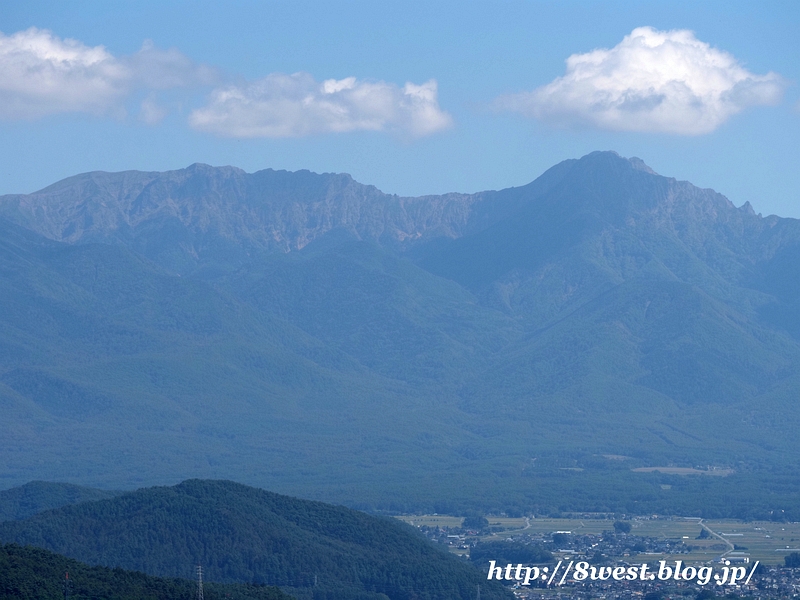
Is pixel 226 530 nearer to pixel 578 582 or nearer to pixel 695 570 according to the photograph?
pixel 578 582

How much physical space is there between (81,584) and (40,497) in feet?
156

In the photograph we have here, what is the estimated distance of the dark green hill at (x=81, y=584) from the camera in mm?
67375

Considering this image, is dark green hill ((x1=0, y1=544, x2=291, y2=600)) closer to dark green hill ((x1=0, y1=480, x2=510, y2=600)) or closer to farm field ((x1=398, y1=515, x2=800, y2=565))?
dark green hill ((x1=0, y1=480, x2=510, y2=600))

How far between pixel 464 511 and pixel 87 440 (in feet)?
216

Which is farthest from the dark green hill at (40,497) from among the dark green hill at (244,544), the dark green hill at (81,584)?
the dark green hill at (81,584)

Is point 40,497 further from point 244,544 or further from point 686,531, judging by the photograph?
point 686,531

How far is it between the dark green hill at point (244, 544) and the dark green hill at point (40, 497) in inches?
603

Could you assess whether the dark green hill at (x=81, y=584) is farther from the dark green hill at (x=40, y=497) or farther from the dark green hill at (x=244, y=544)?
the dark green hill at (x=40, y=497)

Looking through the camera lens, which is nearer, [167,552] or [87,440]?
[167,552]

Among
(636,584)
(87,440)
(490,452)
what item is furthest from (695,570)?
(87,440)

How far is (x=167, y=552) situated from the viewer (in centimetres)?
9181

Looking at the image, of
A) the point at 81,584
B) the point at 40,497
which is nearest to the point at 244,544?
the point at 81,584

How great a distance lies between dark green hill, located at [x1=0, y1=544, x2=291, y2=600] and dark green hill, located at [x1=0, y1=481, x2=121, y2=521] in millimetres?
38579

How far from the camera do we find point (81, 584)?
7081cm
